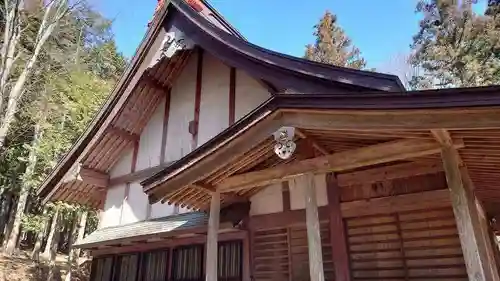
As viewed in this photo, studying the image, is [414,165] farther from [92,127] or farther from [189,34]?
[92,127]

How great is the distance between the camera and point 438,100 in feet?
12.6

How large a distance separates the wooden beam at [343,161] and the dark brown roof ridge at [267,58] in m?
1.12

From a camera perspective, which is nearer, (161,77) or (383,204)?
(383,204)

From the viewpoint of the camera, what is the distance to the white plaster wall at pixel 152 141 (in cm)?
927

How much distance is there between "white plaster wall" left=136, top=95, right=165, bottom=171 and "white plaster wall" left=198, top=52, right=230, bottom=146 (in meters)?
1.29

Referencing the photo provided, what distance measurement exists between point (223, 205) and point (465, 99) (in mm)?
4481

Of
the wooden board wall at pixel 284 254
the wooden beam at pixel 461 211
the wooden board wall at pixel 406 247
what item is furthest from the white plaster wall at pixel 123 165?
the wooden beam at pixel 461 211

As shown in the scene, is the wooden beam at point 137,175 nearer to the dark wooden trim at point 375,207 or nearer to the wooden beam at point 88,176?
the wooden beam at point 88,176

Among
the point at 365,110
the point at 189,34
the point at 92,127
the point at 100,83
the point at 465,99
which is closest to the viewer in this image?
the point at 465,99

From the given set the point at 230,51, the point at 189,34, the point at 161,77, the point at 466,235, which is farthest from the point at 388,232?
the point at 161,77

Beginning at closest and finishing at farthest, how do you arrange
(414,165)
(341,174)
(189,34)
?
1. (414,165)
2. (341,174)
3. (189,34)

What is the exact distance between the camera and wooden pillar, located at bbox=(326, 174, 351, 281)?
581 centimetres

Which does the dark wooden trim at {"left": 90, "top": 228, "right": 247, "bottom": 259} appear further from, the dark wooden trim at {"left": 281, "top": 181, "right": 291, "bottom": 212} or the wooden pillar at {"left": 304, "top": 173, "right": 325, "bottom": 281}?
the wooden pillar at {"left": 304, "top": 173, "right": 325, "bottom": 281}

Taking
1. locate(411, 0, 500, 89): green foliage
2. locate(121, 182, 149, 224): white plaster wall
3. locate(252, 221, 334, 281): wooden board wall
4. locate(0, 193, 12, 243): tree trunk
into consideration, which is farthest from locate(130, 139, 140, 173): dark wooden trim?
locate(0, 193, 12, 243): tree trunk
